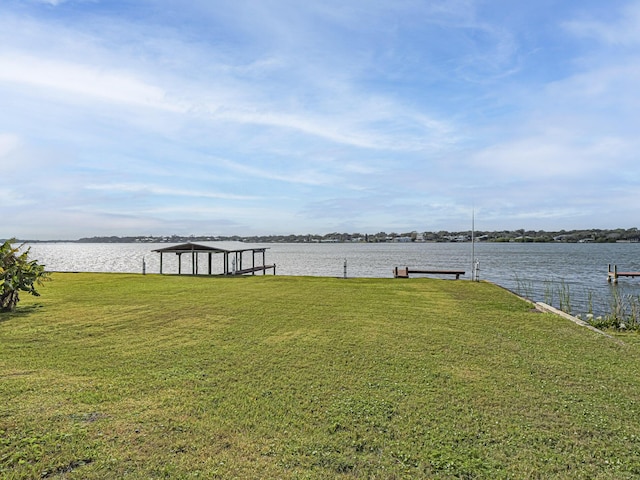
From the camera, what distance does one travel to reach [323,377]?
4.96m

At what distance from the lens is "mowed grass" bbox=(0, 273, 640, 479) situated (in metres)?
3.09

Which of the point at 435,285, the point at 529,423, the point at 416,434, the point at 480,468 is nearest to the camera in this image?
the point at 480,468

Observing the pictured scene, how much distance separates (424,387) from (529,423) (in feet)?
3.74

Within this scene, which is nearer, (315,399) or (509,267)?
(315,399)

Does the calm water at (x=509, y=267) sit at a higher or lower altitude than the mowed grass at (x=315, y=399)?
lower

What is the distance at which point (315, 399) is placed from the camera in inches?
167

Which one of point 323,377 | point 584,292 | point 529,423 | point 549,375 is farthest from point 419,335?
point 584,292

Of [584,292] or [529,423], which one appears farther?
[584,292]

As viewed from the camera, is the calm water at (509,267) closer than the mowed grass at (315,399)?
No

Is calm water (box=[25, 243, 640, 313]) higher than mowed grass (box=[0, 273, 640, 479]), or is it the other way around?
mowed grass (box=[0, 273, 640, 479])

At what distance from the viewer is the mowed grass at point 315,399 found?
10.1ft

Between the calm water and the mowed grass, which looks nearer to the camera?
the mowed grass

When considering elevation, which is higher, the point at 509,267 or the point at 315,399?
the point at 315,399

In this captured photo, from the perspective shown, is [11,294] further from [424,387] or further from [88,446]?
[424,387]
